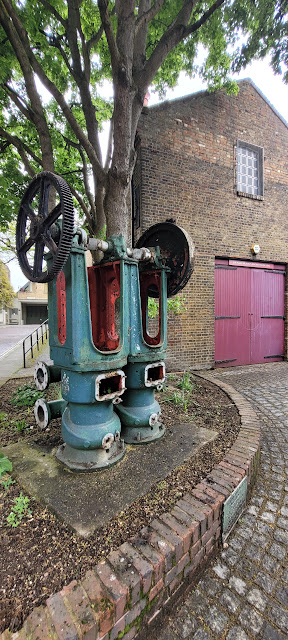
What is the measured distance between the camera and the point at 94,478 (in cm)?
213

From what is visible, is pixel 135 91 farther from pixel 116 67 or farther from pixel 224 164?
pixel 224 164

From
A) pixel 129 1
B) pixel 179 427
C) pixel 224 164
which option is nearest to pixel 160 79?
pixel 224 164

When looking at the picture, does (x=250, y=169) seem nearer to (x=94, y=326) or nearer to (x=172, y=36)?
(x=172, y=36)

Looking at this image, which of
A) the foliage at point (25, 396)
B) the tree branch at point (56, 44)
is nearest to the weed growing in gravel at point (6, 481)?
the foliage at point (25, 396)

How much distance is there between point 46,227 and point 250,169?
7932 mm

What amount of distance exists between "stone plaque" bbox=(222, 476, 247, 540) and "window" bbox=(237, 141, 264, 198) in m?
7.47

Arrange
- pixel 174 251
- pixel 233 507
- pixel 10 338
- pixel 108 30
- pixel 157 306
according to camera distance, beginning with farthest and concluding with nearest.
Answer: pixel 10 338, pixel 157 306, pixel 108 30, pixel 174 251, pixel 233 507

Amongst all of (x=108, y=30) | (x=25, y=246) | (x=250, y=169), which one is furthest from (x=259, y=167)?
(x=25, y=246)

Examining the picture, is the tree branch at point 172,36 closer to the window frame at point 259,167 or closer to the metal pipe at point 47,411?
the window frame at point 259,167

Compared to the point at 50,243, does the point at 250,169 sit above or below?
above

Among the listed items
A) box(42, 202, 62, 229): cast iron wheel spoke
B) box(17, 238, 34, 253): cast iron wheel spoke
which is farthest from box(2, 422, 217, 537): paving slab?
box(42, 202, 62, 229): cast iron wheel spoke

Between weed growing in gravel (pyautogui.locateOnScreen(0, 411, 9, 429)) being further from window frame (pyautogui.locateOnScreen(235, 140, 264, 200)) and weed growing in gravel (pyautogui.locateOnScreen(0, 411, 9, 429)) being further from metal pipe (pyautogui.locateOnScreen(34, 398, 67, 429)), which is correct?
window frame (pyautogui.locateOnScreen(235, 140, 264, 200))

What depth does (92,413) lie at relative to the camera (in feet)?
7.51

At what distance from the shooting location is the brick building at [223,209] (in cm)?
632
